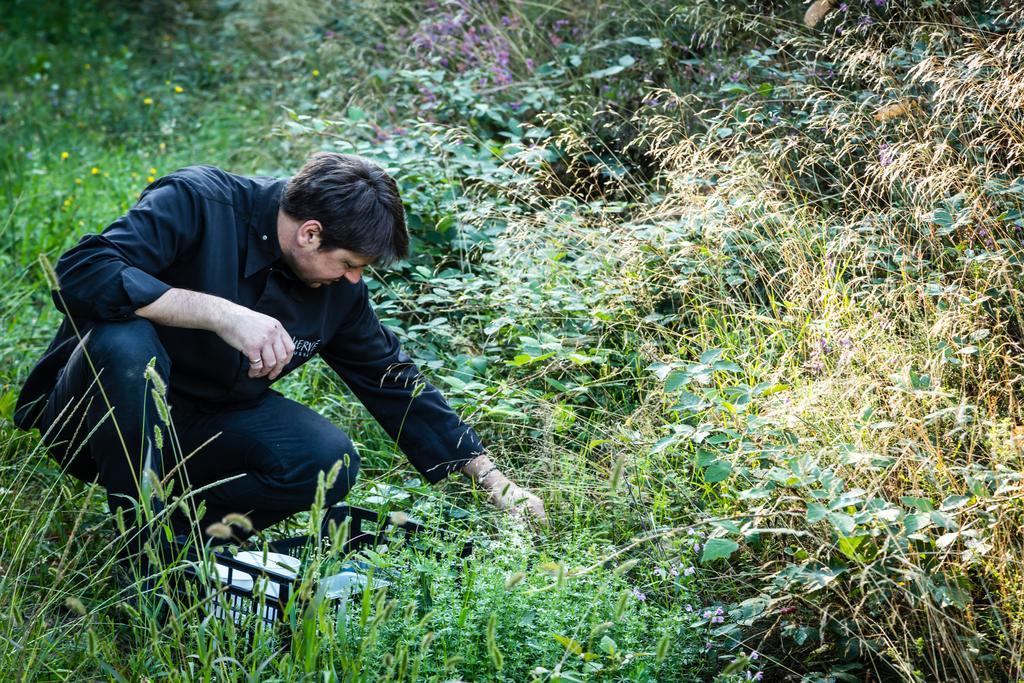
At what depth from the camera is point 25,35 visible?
335 inches

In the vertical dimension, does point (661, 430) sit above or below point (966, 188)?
below

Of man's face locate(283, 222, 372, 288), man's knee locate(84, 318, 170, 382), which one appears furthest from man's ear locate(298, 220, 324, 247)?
man's knee locate(84, 318, 170, 382)

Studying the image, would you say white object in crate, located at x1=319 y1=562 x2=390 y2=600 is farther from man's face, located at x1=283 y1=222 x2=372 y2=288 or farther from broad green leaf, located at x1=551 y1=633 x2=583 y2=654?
man's face, located at x1=283 y1=222 x2=372 y2=288

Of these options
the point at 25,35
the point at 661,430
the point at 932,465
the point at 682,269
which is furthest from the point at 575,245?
the point at 25,35

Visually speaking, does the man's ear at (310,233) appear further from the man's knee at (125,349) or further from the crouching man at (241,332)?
the man's knee at (125,349)

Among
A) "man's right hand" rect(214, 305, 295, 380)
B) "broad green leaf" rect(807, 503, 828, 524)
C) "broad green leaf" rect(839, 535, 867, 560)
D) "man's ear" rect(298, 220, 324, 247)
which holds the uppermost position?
"man's ear" rect(298, 220, 324, 247)

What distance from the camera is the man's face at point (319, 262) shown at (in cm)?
269

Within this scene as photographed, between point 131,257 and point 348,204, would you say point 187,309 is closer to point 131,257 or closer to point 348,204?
point 131,257

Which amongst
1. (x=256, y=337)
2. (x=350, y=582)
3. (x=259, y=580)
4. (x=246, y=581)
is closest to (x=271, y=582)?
(x=246, y=581)

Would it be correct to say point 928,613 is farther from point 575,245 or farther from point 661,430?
point 575,245

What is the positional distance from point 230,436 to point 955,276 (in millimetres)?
2194

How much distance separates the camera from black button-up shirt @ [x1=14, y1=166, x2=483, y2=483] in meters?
2.51

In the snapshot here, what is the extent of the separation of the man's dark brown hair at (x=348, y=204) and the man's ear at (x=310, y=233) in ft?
0.05

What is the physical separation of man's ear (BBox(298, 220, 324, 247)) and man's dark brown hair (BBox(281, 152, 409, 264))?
1 centimetres
